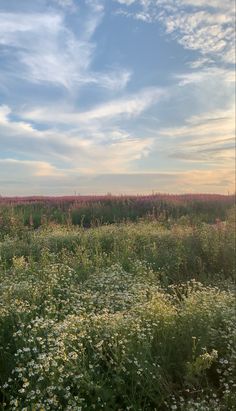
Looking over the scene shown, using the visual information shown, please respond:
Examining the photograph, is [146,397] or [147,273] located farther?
[147,273]

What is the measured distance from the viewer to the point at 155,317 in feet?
16.5

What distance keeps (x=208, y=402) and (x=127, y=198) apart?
54.7 ft

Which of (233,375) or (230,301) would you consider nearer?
(233,375)

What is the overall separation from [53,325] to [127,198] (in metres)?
16.3

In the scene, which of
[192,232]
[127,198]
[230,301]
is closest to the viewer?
[230,301]

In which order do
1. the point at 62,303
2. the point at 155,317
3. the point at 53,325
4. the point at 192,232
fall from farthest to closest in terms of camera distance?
the point at 192,232, the point at 62,303, the point at 155,317, the point at 53,325

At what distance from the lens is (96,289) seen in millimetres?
6523

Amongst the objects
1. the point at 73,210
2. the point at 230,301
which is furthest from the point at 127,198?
the point at 230,301

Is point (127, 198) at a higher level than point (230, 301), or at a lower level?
higher

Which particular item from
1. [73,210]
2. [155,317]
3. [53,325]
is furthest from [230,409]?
[73,210]

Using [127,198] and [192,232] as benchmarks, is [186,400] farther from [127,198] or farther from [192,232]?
[127,198]

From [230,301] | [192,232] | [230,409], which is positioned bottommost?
[230,409]

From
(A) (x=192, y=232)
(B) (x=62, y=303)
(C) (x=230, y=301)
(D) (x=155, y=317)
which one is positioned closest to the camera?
(D) (x=155, y=317)

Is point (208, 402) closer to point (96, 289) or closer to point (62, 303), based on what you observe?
point (62, 303)
